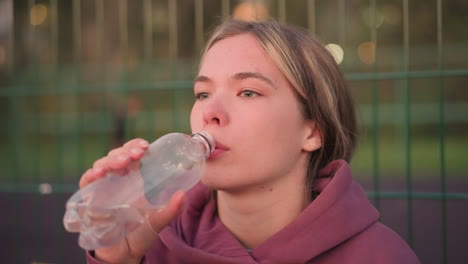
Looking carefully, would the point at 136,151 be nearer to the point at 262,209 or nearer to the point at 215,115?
the point at 215,115

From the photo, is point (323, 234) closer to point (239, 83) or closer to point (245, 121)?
point (245, 121)

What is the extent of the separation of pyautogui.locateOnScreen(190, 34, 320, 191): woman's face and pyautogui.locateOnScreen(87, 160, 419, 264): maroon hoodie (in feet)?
0.61

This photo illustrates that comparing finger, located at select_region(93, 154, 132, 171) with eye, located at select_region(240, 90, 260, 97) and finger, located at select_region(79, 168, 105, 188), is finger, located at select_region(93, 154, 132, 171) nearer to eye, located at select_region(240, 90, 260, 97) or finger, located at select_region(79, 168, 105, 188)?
finger, located at select_region(79, 168, 105, 188)

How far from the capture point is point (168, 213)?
1.71 meters

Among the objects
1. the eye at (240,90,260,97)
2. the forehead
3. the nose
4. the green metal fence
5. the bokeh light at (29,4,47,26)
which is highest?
the bokeh light at (29,4,47,26)

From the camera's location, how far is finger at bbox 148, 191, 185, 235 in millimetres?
1651

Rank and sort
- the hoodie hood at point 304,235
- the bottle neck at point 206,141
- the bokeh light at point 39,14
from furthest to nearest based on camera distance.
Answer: the bokeh light at point 39,14
the hoodie hood at point 304,235
the bottle neck at point 206,141

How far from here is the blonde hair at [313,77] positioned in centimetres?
205

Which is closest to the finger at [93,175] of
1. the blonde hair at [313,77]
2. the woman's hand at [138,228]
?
the woman's hand at [138,228]

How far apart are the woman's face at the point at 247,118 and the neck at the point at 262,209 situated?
39 millimetres

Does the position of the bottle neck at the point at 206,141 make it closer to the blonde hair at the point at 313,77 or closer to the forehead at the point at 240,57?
the forehead at the point at 240,57

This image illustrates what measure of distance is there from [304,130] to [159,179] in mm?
582

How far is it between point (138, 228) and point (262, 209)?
19.0 inches

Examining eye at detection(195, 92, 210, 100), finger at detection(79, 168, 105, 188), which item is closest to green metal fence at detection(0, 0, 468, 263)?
eye at detection(195, 92, 210, 100)
